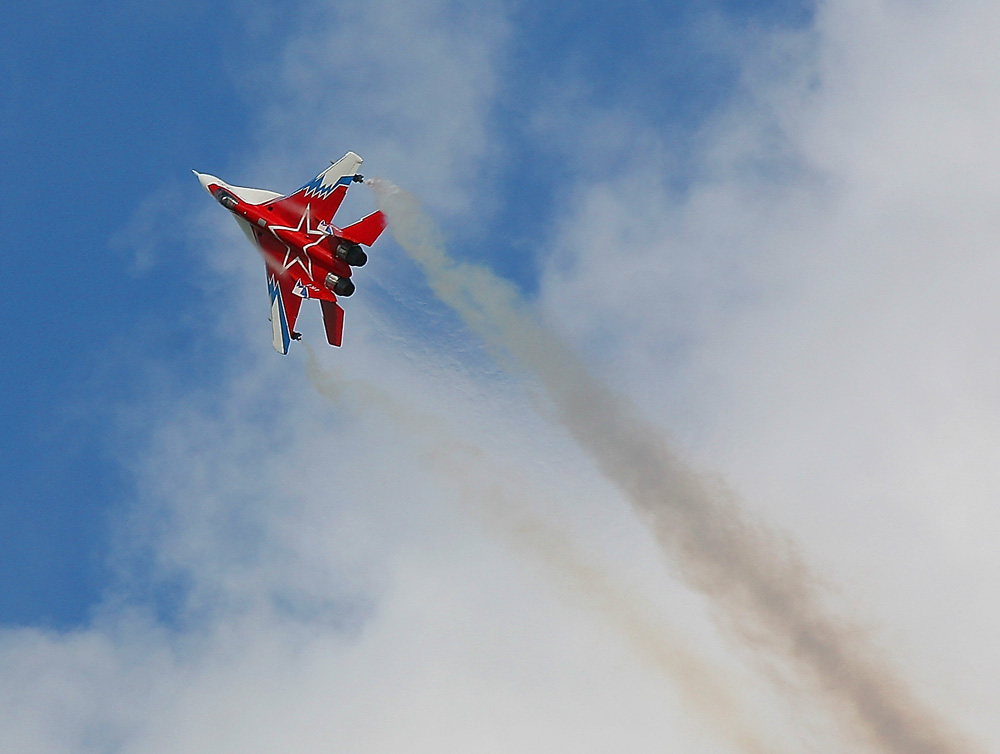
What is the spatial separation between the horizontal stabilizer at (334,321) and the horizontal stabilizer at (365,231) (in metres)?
3.77

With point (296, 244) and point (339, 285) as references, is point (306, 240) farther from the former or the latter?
point (339, 285)

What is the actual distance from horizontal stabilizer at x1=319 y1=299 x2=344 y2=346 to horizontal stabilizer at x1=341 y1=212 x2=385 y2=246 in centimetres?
377

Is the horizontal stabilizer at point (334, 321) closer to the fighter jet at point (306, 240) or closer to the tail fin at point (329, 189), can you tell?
the fighter jet at point (306, 240)

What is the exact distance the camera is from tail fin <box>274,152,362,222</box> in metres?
57.6

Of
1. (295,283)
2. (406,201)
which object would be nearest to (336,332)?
(295,283)

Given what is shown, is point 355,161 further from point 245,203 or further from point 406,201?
point 245,203

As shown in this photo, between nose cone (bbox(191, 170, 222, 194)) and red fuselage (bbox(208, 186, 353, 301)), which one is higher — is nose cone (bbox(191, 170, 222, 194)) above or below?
above

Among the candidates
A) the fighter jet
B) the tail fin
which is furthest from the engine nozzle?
the tail fin

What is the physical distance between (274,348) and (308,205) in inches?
306

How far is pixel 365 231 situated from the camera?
57.1m

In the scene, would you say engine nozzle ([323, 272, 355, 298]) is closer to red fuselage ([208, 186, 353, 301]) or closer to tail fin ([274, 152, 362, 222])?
red fuselage ([208, 186, 353, 301])

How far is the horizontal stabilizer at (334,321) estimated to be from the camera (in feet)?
193

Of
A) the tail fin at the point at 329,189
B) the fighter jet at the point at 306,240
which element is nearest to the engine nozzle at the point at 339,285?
the fighter jet at the point at 306,240

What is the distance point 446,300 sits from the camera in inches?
2399
